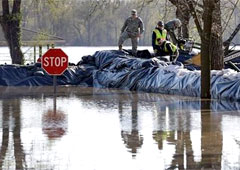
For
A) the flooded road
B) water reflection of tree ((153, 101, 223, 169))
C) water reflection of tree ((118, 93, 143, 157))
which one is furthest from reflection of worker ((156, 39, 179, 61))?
water reflection of tree ((153, 101, 223, 169))

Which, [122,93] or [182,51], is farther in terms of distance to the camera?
[182,51]

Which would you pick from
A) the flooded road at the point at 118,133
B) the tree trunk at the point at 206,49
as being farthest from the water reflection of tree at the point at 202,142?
the tree trunk at the point at 206,49

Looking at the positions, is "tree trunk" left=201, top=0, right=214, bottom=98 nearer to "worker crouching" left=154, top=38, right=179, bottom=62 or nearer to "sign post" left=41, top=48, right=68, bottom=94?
"sign post" left=41, top=48, right=68, bottom=94

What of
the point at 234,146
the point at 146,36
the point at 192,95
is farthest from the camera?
the point at 146,36

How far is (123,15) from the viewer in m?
61.6

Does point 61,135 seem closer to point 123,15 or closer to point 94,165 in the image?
point 94,165

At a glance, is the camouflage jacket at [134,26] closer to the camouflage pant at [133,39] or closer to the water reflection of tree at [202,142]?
the camouflage pant at [133,39]

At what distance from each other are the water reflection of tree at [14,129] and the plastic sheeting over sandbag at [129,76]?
192 inches

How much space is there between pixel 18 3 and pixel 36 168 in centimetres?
2545

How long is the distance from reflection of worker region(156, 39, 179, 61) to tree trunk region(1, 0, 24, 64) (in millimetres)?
9865

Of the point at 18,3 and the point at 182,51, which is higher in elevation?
the point at 18,3

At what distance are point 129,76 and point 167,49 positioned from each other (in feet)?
7.23

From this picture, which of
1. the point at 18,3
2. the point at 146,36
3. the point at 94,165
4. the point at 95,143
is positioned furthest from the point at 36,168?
the point at 146,36

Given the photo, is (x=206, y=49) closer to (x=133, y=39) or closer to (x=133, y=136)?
(x=133, y=136)
